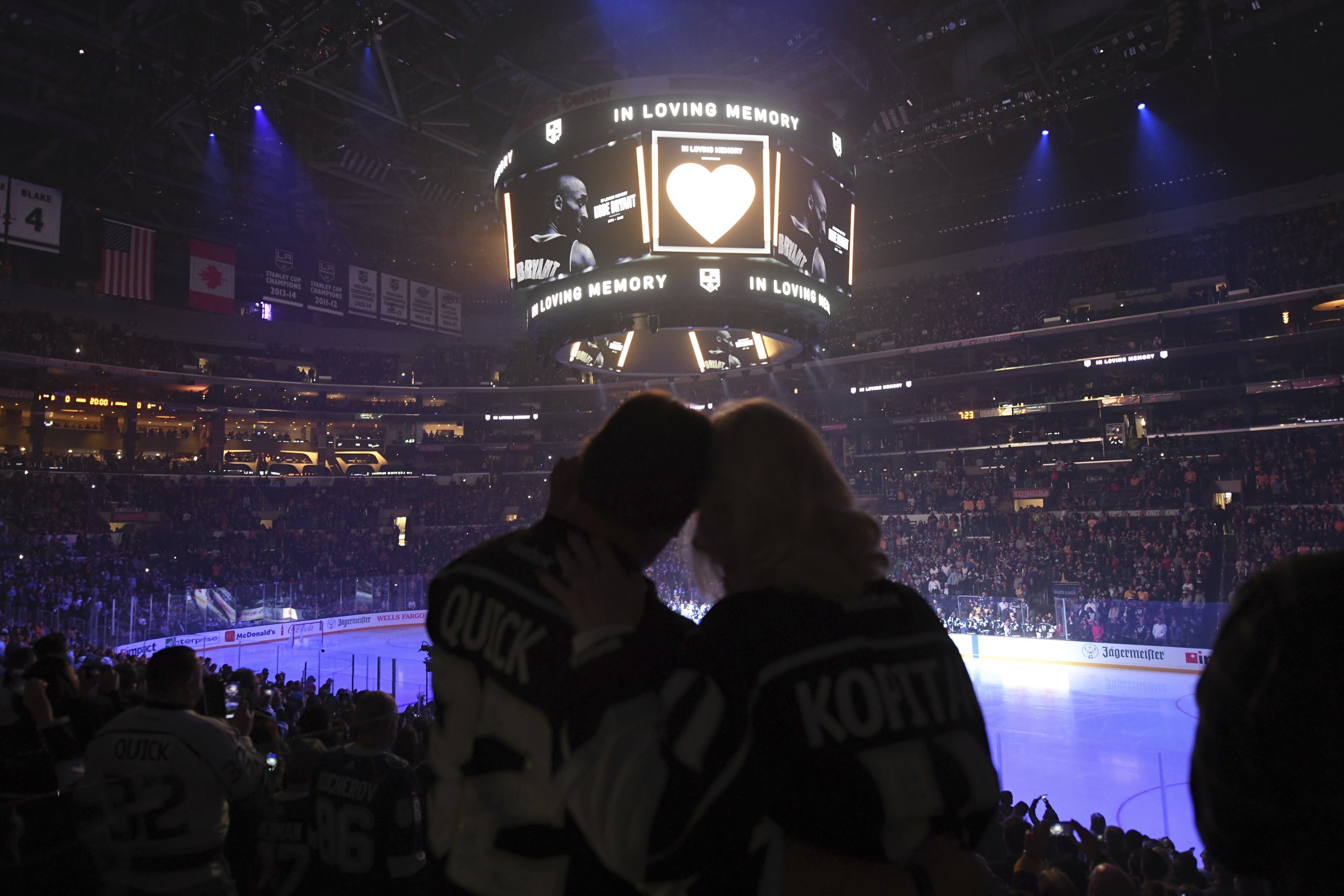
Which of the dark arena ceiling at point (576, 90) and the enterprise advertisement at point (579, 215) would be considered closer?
the enterprise advertisement at point (579, 215)

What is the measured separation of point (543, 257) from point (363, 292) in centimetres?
2159

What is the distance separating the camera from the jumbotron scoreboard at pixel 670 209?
745cm

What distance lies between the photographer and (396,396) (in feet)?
133

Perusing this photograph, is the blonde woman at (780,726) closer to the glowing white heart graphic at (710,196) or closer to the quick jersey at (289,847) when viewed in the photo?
A: the quick jersey at (289,847)

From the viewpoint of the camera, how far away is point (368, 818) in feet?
10.4

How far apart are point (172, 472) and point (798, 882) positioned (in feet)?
123

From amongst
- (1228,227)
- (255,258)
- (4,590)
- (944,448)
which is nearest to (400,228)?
(255,258)

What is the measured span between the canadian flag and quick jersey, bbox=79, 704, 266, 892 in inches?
1055

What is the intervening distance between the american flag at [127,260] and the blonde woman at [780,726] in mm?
27622

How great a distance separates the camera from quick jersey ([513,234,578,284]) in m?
7.86

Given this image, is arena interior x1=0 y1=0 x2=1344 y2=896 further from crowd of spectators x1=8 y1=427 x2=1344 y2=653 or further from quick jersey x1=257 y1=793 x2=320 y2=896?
crowd of spectators x1=8 y1=427 x2=1344 y2=653

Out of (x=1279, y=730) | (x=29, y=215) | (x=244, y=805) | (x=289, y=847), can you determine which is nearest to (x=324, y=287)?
(x=29, y=215)

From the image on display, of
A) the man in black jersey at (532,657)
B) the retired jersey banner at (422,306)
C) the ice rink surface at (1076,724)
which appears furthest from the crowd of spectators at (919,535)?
the man in black jersey at (532,657)

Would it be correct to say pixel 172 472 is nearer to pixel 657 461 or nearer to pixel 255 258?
pixel 255 258
